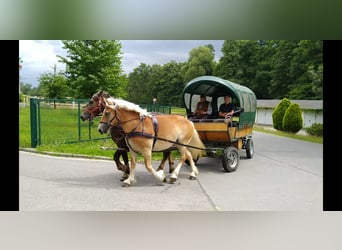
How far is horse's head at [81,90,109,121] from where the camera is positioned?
336 cm

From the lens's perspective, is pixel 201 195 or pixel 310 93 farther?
pixel 310 93

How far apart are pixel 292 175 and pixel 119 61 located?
96.8 inches

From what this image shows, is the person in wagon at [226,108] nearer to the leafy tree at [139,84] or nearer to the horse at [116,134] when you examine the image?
the horse at [116,134]

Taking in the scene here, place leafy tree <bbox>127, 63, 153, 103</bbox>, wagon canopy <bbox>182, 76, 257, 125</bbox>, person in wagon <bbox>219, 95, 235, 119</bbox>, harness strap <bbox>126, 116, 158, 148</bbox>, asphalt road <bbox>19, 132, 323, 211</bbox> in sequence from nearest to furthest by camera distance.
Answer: asphalt road <bbox>19, 132, 323, 211</bbox> → harness strap <bbox>126, 116, 158, 148</bbox> → leafy tree <bbox>127, 63, 153, 103</bbox> → wagon canopy <bbox>182, 76, 257, 125</bbox> → person in wagon <bbox>219, 95, 235, 119</bbox>

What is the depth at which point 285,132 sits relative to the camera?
409cm

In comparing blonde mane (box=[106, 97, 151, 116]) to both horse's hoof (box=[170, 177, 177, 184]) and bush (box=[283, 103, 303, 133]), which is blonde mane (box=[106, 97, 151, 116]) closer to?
horse's hoof (box=[170, 177, 177, 184])

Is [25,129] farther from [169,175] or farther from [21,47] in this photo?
[169,175]

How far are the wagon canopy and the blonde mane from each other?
0.75m

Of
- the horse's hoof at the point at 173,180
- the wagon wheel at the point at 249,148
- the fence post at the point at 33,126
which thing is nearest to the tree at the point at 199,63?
the wagon wheel at the point at 249,148

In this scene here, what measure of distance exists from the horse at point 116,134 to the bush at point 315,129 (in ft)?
5.69

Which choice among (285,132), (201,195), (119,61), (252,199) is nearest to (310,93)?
(285,132)

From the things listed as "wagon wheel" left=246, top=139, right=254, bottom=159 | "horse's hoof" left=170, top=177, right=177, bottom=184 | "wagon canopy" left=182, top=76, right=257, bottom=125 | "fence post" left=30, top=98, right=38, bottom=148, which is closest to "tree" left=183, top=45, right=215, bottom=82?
"wagon canopy" left=182, top=76, right=257, bottom=125
